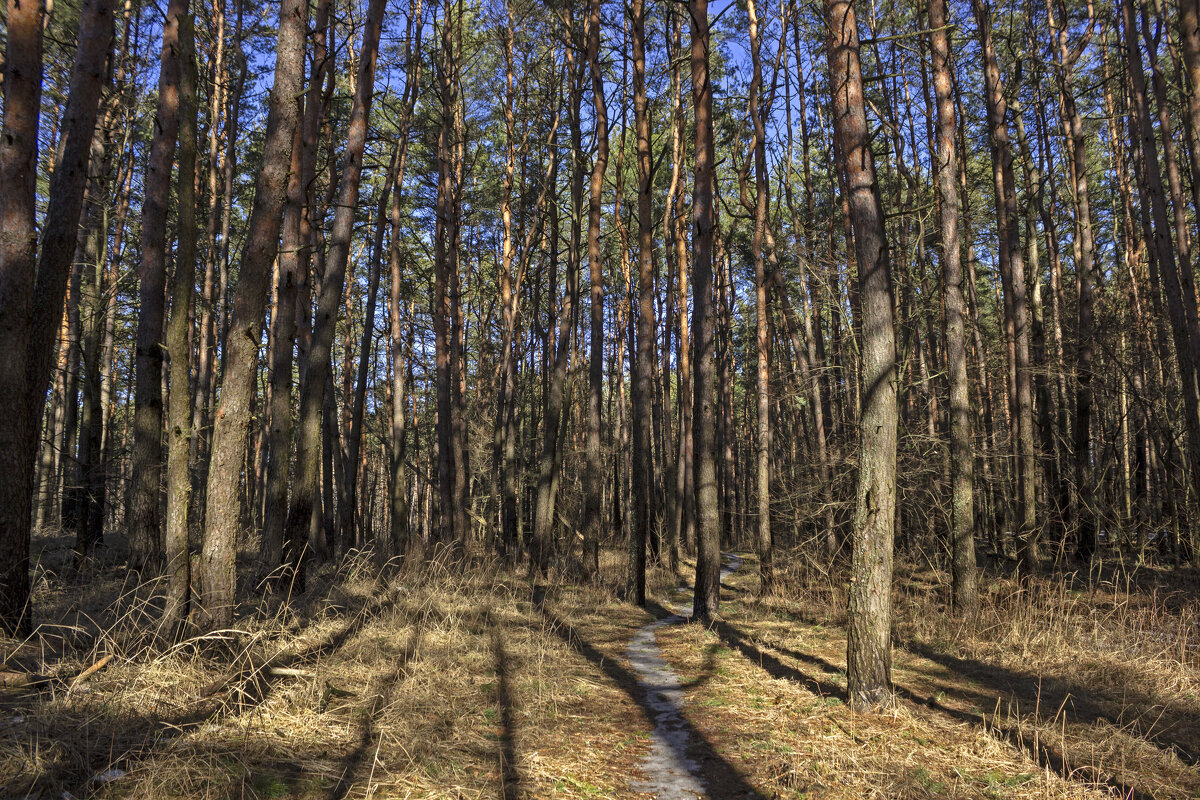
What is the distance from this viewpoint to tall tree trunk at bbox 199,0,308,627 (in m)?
4.75

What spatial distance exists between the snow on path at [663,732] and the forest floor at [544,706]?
0.19ft

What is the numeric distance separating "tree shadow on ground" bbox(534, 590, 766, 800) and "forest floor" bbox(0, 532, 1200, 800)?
2 centimetres

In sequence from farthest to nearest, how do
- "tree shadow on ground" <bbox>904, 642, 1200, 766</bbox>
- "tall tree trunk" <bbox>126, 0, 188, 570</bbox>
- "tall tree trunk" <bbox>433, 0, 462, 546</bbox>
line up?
"tall tree trunk" <bbox>433, 0, 462, 546</bbox>
"tall tree trunk" <bbox>126, 0, 188, 570</bbox>
"tree shadow on ground" <bbox>904, 642, 1200, 766</bbox>

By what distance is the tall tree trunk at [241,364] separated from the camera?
4.75m

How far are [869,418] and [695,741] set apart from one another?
2758mm

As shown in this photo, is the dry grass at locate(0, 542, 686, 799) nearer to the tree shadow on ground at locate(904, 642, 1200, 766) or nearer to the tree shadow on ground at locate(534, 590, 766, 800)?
the tree shadow on ground at locate(534, 590, 766, 800)

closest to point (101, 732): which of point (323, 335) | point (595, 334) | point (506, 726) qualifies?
point (506, 726)

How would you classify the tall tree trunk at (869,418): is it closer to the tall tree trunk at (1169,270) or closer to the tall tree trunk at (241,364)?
the tall tree trunk at (241,364)

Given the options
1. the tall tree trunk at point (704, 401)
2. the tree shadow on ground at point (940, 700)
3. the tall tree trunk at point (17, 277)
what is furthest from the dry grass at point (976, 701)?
the tall tree trunk at point (17, 277)

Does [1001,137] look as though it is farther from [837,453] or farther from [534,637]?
[534,637]

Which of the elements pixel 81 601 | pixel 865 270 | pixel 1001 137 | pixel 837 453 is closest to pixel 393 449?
pixel 81 601

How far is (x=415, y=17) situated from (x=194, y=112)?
1160cm

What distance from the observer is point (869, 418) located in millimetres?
5277

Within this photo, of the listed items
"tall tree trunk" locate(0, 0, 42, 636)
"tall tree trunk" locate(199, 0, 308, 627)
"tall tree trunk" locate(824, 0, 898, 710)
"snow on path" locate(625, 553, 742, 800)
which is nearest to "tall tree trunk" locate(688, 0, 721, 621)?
"snow on path" locate(625, 553, 742, 800)
